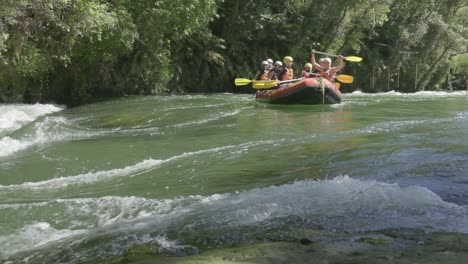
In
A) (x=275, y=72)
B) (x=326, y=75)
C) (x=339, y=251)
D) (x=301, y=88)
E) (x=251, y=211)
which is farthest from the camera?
(x=275, y=72)

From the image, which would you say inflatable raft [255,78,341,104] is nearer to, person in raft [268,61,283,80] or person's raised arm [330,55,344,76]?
person's raised arm [330,55,344,76]

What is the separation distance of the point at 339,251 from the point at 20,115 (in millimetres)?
11270

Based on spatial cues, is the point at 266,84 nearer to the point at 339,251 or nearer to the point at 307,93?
the point at 307,93

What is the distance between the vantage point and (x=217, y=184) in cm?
534

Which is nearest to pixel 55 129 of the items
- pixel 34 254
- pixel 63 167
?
pixel 63 167

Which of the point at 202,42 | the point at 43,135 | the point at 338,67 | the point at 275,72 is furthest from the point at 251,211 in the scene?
the point at 202,42

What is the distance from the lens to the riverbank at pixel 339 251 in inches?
106

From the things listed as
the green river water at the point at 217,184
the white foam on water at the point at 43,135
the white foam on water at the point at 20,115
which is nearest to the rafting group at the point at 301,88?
the green river water at the point at 217,184

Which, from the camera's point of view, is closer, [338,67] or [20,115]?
[20,115]

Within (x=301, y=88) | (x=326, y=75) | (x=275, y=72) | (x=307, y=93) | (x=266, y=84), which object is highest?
(x=275, y=72)

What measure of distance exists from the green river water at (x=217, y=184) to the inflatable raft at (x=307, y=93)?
10.2 feet

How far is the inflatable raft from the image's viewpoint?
13609mm

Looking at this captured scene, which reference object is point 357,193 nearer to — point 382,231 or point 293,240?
point 382,231

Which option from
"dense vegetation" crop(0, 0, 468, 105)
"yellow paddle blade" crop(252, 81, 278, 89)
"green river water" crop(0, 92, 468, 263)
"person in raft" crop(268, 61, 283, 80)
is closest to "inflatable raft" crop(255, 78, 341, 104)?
"yellow paddle blade" crop(252, 81, 278, 89)
